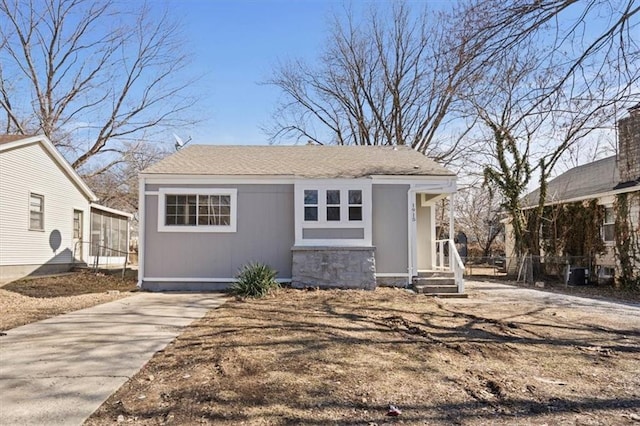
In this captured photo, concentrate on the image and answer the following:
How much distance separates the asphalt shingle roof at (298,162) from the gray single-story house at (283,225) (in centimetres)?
9

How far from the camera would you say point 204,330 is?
21.4ft

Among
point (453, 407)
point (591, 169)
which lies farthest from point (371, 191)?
point (591, 169)

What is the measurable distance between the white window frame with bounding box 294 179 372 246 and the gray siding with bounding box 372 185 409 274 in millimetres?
355

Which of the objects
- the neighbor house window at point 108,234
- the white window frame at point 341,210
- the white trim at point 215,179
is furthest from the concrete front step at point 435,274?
the neighbor house window at point 108,234

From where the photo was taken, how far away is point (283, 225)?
12.0 metres

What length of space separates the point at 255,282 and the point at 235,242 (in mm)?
1840

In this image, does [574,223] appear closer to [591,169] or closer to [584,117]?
[591,169]

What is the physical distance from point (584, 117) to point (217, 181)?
27.6 ft

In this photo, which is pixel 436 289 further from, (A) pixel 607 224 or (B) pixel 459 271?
(A) pixel 607 224

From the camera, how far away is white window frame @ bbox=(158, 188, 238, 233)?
1171 centimetres

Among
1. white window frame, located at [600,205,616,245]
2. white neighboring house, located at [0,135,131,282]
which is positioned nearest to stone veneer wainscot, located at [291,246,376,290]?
white window frame, located at [600,205,616,245]

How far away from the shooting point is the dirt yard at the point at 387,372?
3469 mm

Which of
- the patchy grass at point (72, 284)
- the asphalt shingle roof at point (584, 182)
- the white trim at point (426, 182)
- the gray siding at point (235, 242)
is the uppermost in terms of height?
the asphalt shingle roof at point (584, 182)

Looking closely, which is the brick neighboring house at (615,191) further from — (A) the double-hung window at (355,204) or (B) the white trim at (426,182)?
(A) the double-hung window at (355,204)
